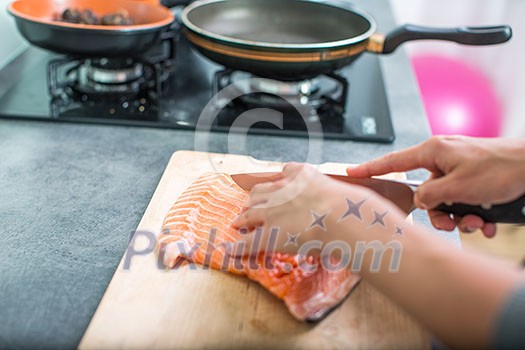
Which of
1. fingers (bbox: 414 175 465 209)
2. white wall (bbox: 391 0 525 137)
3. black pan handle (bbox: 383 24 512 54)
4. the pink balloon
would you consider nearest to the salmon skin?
fingers (bbox: 414 175 465 209)

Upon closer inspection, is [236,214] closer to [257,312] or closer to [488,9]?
[257,312]

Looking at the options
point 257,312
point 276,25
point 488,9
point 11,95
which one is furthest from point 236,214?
point 488,9

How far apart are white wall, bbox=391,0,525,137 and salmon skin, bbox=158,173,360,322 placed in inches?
82.1

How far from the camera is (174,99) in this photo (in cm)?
149

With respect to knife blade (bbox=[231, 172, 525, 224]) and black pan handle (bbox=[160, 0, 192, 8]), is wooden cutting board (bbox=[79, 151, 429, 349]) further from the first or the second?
black pan handle (bbox=[160, 0, 192, 8])


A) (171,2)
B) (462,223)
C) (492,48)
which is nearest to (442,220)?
(462,223)

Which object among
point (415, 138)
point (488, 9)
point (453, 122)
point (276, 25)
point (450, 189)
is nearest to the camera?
point (450, 189)

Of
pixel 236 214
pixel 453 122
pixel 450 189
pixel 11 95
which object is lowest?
pixel 453 122

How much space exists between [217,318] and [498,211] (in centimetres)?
47

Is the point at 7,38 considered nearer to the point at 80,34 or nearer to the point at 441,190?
the point at 80,34

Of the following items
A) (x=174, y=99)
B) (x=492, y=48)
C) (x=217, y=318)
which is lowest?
(x=492, y=48)

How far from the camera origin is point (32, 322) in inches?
31.4

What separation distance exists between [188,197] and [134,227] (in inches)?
4.2

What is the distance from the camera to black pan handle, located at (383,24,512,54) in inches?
54.4
